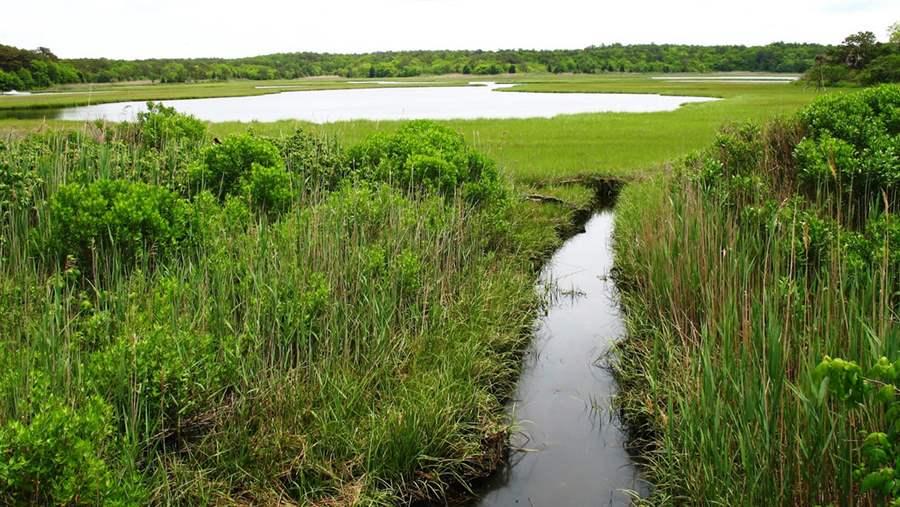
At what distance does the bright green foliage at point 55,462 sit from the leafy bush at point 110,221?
8.65 ft

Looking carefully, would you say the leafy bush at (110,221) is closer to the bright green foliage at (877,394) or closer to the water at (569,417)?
the water at (569,417)

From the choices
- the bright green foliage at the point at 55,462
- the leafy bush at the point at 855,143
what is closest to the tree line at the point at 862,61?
the leafy bush at the point at 855,143

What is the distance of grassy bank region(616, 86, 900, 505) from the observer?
396 cm

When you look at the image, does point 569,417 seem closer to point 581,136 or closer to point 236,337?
point 236,337

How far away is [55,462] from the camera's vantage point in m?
3.74

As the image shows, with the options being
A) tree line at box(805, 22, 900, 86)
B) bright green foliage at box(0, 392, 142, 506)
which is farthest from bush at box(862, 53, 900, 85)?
bright green foliage at box(0, 392, 142, 506)

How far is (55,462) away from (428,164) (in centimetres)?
649

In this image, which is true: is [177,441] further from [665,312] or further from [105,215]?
[665,312]

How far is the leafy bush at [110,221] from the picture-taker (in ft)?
20.9

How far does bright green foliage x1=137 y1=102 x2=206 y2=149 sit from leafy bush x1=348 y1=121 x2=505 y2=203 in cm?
238

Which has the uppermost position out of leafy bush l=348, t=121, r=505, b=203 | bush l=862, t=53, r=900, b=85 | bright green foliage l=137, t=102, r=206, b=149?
bush l=862, t=53, r=900, b=85

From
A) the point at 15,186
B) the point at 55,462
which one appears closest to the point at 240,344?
the point at 55,462

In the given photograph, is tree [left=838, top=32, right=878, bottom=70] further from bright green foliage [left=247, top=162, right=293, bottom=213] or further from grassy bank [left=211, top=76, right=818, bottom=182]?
bright green foliage [left=247, top=162, right=293, bottom=213]

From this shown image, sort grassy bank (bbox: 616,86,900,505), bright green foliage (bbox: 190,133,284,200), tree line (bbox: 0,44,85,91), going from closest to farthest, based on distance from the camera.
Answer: grassy bank (bbox: 616,86,900,505)
bright green foliage (bbox: 190,133,284,200)
tree line (bbox: 0,44,85,91)
